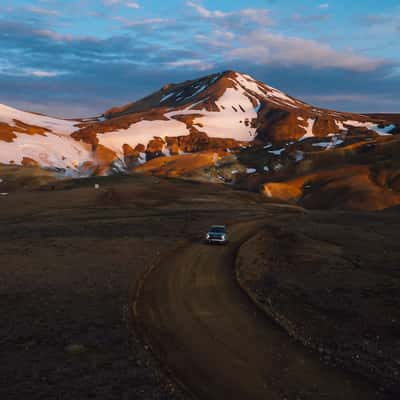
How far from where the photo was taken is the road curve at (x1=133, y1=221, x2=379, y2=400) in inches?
530

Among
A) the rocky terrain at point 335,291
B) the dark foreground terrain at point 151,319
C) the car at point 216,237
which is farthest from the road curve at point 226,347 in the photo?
the car at point 216,237

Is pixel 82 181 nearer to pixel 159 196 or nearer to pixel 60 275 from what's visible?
pixel 159 196

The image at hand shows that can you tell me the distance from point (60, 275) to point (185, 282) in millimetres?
8019

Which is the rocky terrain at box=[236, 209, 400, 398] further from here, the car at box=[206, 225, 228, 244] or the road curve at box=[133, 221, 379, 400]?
the car at box=[206, 225, 228, 244]

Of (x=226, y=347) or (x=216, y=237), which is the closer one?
(x=226, y=347)

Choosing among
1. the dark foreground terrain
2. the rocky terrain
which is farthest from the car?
the rocky terrain

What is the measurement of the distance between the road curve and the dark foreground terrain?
0.15ft

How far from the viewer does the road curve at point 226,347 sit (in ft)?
44.2

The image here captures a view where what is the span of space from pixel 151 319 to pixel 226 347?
4.42 metres

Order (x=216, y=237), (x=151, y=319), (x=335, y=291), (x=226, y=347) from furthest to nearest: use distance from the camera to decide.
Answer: (x=216, y=237), (x=335, y=291), (x=151, y=319), (x=226, y=347)

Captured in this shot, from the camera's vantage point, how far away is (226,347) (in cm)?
1641

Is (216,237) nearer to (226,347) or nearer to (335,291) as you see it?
(335,291)

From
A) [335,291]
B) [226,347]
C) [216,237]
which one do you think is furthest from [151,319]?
[216,237]

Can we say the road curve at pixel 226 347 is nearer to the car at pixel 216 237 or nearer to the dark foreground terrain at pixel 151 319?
the dark foreground terrain at pixel 151 319
